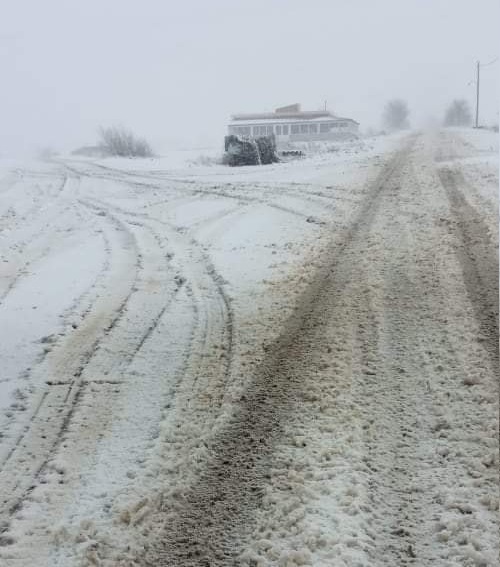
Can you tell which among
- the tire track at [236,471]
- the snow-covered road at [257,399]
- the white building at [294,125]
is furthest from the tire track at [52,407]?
the white building at [294,125]

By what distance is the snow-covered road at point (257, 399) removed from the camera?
2121 millimetres

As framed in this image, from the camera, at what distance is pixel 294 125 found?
27.0m

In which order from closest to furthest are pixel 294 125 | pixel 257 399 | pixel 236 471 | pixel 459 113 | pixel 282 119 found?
pixel 236 471 < pixel 257 399 < pixel 282 119 < pixel 294 125 < pixel 459 113

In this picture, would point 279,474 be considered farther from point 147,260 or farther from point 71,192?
point 71,192

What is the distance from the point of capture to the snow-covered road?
212cm

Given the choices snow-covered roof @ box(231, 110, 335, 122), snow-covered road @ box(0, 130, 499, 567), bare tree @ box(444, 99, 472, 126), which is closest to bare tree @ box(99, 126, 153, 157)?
snow-covered roof @ box(231, 110, 335, 122)

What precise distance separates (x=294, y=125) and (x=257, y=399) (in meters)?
25.9

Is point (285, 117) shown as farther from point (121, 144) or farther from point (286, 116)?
point (121, 144)

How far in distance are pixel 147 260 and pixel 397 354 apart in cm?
377

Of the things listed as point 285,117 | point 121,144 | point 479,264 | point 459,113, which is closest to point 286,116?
point 285,117

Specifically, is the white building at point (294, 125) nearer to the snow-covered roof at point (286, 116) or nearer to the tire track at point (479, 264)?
the snow-covered roof at point (286, 116)

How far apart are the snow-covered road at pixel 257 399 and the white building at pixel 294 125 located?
15544 mm

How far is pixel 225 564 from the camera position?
198cm

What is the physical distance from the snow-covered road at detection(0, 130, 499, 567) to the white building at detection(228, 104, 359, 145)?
15.5 metres
